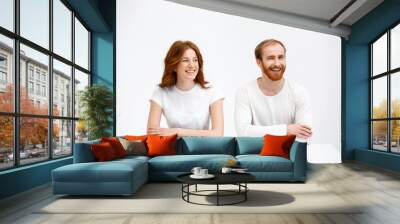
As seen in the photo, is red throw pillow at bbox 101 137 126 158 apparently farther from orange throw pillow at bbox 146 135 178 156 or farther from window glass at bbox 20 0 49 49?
window glass at bbox 20 0 49 49

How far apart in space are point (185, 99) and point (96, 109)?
185 cm

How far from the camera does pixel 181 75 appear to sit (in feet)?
25.4

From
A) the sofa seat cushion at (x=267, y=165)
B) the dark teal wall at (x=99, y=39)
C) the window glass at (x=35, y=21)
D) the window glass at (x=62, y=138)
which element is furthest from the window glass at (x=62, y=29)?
the sofa seat cushion at (x=267, y=165)

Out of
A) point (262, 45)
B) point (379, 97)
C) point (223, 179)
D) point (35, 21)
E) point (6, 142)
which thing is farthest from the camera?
point (379, 97)

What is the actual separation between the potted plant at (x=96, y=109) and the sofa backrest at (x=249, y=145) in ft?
9.47

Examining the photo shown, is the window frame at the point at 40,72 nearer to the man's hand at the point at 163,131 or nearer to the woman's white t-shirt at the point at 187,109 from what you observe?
the man's hand at the point at 163,131

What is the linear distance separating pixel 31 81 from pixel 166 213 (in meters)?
3.04

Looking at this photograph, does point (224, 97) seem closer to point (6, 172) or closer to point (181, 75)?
point (181, 75)

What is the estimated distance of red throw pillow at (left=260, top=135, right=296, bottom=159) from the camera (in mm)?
6352

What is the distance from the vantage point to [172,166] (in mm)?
5934

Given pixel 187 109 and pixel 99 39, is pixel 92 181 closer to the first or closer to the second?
pixel 187 109

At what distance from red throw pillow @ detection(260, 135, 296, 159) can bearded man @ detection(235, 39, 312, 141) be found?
1.30 meters

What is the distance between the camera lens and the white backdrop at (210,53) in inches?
321

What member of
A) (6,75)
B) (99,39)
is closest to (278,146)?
(6,75)
